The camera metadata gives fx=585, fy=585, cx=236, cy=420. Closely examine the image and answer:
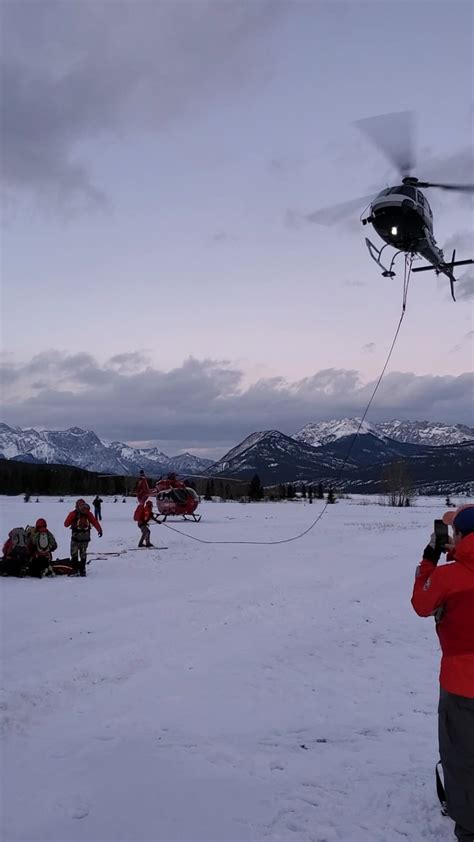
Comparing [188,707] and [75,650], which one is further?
[75,650]

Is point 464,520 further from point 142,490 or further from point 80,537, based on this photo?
point 142,490

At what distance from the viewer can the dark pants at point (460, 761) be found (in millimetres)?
3316

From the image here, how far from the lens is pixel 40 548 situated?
13.0m

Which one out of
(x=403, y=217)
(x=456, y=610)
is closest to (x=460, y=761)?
(x=456, y=610)

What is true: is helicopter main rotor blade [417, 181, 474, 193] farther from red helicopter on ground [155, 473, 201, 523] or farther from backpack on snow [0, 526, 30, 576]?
red helicopter on ground [155, 473, 201, 523]

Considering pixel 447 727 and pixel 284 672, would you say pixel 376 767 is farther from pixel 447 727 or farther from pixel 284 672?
pixel 284 672

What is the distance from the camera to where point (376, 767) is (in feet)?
15.3

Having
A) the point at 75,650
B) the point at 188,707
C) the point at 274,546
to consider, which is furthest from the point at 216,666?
the point at 274,546

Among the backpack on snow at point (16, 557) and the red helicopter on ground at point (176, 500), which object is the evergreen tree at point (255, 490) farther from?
the backpack on snow at point (16, 557)

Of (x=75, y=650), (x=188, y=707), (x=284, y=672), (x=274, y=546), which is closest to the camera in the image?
(x=188, y=707)

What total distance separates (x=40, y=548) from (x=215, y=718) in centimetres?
855

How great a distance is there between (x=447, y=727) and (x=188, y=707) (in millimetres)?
3004

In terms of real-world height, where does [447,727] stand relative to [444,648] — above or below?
below

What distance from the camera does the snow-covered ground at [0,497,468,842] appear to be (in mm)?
3904
